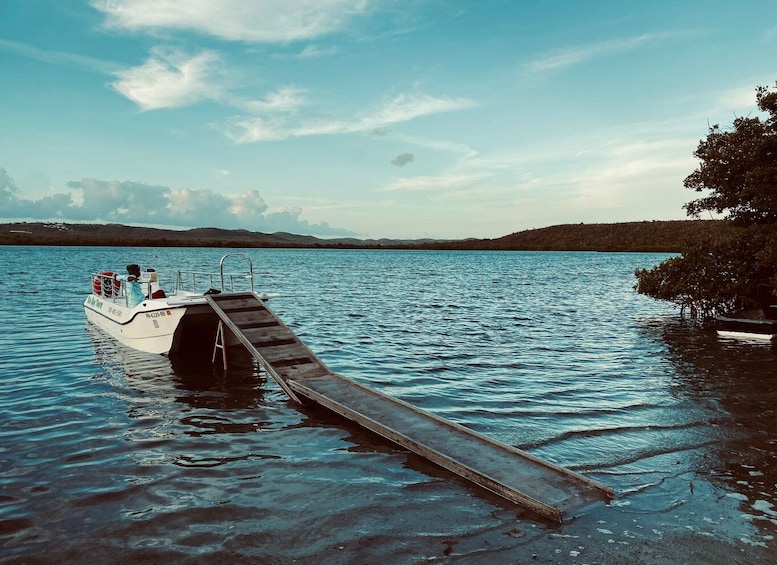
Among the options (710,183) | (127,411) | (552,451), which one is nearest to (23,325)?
(127,411)

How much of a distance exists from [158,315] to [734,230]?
70.1ft

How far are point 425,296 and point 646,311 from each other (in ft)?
43.1

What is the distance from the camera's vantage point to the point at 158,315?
15.5 m

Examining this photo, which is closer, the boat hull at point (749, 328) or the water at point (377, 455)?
the water at point (377, 455)

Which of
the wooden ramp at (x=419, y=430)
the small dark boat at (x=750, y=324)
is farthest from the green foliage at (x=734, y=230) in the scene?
the wooden ramp at (x=419, y=430)

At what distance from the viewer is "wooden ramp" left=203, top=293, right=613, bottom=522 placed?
690 cm

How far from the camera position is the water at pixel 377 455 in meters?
6.02

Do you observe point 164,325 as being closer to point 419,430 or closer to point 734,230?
point 419,430

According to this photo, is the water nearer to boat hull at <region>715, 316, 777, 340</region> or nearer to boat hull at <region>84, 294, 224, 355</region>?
boat hull at <region>84, 294, 224, 355</region>

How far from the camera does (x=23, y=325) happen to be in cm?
2117

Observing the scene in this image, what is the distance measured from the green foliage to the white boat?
1705 cm

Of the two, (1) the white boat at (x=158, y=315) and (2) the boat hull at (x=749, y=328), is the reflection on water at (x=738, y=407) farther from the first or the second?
(1) the white boat at (x=158, y=315)

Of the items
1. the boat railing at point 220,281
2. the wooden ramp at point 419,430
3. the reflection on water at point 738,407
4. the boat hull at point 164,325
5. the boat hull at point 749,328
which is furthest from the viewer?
the boat hull at point 749,328

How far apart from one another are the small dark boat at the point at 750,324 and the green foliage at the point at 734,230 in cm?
58
